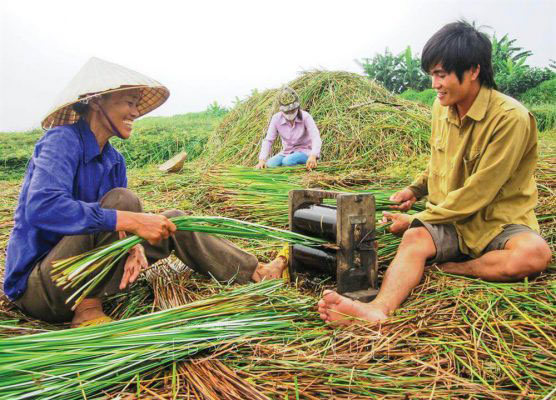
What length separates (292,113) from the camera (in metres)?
5.55

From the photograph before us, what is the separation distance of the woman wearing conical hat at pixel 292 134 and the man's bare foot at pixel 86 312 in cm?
339

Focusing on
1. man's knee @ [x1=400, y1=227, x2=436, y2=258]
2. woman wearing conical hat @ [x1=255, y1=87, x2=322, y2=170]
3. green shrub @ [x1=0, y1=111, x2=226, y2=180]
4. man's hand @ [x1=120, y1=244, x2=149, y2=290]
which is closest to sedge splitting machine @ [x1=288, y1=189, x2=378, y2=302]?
man's knee @ [x1=400, y1=227, x2=436, y2=258]

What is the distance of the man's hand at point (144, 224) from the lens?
1939 millimetres

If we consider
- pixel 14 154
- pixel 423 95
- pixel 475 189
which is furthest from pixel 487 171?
pixel 423 95

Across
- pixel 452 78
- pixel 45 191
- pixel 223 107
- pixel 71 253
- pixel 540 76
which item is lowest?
pixel 223 107

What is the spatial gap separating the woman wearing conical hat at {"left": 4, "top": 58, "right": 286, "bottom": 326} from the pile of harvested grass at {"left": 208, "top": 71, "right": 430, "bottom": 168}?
3530mm

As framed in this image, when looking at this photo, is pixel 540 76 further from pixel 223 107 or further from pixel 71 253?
pixel 71 253

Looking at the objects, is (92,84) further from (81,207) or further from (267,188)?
(267,188)

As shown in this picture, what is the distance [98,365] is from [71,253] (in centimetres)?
60

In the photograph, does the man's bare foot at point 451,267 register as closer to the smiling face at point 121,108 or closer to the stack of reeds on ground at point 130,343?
the stack of reeds on ground at point 130,343

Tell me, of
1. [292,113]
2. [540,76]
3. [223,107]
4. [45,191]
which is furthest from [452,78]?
[223,107]

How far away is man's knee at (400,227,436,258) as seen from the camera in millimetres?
2201

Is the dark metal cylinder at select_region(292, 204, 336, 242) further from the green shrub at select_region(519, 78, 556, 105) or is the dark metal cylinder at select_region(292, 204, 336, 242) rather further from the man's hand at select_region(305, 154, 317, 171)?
the green shrub at select_region(519, 78, 556, 105)

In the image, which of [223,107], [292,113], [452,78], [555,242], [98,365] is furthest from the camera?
[223,107]
